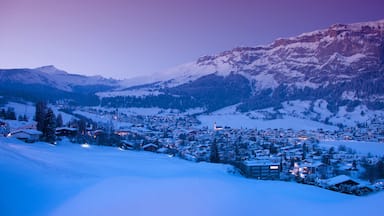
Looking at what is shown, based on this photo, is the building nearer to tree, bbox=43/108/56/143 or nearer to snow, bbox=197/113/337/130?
tree, bbox=43/108/56/143

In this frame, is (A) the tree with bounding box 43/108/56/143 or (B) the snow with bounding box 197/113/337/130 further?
(B) the snow with bounding box 197/113/337/130

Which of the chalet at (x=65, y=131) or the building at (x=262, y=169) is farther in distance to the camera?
the chalet at (x=65, y=131)

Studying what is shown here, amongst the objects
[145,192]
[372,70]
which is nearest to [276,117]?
[372,70]

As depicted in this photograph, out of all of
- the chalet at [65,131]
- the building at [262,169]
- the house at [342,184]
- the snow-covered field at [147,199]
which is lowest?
the building at [262,169]

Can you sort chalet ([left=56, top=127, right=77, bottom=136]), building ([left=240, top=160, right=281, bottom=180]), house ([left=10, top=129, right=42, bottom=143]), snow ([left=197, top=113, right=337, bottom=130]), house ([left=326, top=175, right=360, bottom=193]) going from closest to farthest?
house ([left=326, top=175, right=360, bottom=193])
house ([left=10, top=129, right=42, bottom=143])
building ([left=240, top=160, right=281, bottom=180])
chalet ([left=56, top=127, right=77, bottom=136])
snow ([left=197, top=113, right=337, bottom=130])

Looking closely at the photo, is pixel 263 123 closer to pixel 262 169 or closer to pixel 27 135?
pixel 262 169

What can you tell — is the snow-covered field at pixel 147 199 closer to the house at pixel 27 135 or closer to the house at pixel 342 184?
the house at pixel 342 184

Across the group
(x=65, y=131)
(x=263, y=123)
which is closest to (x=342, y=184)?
(x=65, y=131)

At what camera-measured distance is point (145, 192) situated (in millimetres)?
10125

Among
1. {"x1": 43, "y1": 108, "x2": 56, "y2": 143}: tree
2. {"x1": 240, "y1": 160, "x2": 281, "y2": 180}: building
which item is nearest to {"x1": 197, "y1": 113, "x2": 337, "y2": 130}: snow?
{"x1": 240, "y1": 160, "x2": 281, "y2": 180}: building

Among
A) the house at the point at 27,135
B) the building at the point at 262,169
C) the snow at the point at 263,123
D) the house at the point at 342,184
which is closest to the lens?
the house at the point at 342,184

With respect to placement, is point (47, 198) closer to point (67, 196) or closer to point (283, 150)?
point (67, 196)

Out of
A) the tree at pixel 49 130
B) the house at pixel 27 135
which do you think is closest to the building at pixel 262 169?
the tree at pixel 49 130

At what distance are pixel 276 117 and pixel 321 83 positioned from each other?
6153 cm
